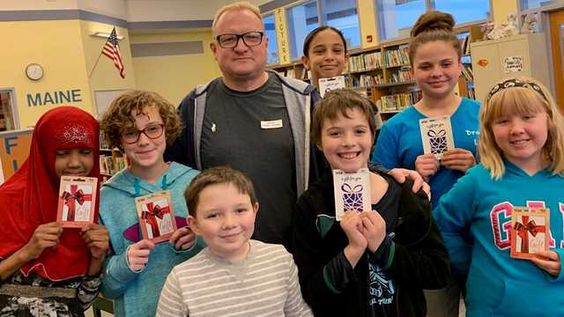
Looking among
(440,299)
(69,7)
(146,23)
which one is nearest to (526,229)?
(440,299)

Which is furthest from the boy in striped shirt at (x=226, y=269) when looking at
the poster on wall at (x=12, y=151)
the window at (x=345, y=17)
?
the window at (x=345, y=17)

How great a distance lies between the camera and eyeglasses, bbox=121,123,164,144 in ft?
6.11

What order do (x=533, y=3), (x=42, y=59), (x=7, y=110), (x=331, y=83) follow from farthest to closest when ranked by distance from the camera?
(x=42, y=59)
(x=7, y=110)
(x=533, y=3)
(x=331, y=83)

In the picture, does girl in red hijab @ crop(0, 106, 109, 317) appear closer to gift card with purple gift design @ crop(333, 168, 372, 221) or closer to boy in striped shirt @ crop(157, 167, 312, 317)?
boy in striped shirt @ crop(157, 167, 312, 317)

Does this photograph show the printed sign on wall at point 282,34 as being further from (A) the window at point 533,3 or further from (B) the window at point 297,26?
(A) the window at point 533,3

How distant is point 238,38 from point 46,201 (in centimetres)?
92

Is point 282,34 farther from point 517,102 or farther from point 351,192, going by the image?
point 351,192

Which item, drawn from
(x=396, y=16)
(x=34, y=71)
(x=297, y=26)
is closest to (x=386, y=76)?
(x=396, y=16)

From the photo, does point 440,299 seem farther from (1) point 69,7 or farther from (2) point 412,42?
(1) point 69,7

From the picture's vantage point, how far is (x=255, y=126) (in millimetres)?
2113

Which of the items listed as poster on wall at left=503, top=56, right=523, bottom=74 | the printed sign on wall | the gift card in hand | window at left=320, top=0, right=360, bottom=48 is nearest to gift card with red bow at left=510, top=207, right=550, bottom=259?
the gift card in hand

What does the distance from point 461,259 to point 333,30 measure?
166 cm

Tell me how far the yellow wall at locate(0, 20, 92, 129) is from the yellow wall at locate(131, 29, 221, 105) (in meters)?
3.22

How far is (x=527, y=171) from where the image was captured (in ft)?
6.11
